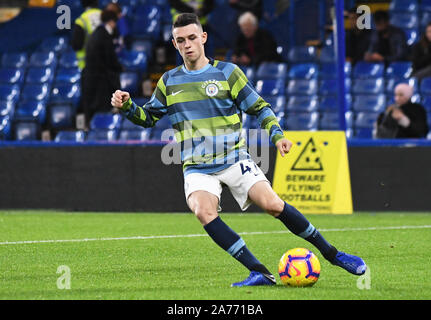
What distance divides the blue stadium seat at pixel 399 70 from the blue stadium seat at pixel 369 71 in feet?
0.41

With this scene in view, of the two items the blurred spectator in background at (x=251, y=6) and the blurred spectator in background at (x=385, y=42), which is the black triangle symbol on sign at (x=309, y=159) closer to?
the blurred spectator in background at (x=385, y=42)

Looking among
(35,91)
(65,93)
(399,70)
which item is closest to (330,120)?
(399,70)

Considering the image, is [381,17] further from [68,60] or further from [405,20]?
[68,60]

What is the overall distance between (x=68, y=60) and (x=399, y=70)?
5861mm

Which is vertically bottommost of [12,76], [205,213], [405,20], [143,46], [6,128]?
[6,128]

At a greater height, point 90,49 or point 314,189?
point 90,49

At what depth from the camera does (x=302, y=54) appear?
17.7 meters

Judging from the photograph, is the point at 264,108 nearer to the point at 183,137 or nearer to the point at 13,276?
the point at 183,137

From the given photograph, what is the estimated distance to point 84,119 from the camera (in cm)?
1700

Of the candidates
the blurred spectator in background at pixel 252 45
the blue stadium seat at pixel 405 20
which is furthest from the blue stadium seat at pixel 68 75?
the blue stadium seat at pixel 405 20

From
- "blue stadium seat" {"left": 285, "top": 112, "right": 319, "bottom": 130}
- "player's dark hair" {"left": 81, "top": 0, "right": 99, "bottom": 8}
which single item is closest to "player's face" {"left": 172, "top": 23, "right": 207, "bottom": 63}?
"blue stadium seat" {"left": 285, "top": 112, "right": 319, "bottom": 130}
